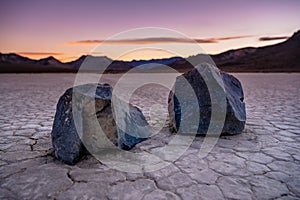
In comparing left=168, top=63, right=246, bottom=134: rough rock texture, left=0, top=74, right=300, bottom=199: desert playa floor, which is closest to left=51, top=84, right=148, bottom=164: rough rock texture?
left=0, top=74, right=300, bottom=199: desert playa floor

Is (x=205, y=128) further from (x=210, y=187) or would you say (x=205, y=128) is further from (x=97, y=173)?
(x=97, y=173)

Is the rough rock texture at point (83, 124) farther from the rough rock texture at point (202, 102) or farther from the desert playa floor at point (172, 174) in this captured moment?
the rough rock texture at point (202, 102)

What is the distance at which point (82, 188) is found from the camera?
207 cm

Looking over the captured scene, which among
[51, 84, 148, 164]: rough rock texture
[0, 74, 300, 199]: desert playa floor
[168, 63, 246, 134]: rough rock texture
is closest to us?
[0, 74, 300, 199]: desert playa floor

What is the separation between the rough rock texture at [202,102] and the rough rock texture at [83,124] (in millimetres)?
1125

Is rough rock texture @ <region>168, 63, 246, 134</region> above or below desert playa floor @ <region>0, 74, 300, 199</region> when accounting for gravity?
above

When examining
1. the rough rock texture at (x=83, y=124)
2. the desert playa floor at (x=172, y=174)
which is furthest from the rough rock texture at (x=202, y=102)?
the rough rock texture at (x=83, y=124)

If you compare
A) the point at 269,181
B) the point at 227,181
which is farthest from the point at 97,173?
the point at 269,181

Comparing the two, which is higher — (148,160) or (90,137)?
(90,137)

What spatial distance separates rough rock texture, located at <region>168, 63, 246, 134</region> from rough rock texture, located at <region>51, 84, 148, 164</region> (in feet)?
3.69

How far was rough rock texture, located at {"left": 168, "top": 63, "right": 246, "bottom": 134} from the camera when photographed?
351cm

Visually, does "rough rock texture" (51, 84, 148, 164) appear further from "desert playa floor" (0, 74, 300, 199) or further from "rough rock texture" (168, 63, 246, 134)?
"rough rock texture" (168, 63, 246, 134)

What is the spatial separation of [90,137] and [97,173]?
540 mm

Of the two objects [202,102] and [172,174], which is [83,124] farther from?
[202,102]
